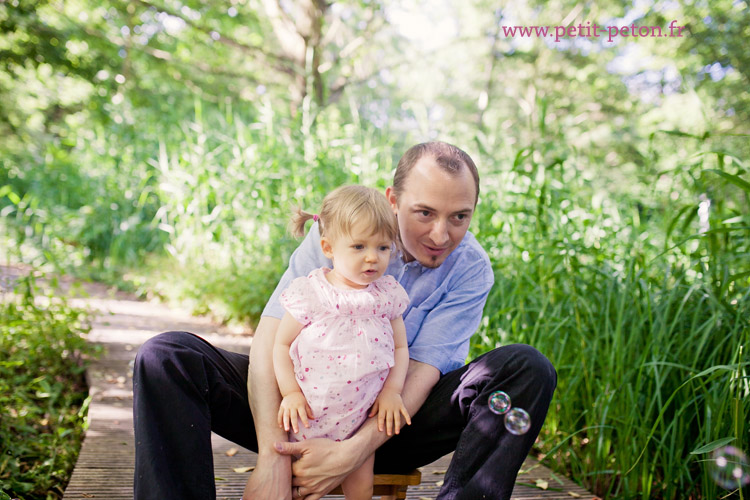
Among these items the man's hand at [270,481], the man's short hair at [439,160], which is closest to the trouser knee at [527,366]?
the man's short hair at [439,160]

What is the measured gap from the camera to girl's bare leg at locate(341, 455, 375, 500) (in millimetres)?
1597

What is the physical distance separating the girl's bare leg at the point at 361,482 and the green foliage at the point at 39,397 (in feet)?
3.42

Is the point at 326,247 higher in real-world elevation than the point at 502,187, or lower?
lower

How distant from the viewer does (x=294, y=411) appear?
1521 millimetres

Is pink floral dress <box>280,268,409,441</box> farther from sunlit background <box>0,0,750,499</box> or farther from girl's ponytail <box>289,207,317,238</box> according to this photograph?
sunlit background <box>0,0,750,499</box>

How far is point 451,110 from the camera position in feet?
83.4

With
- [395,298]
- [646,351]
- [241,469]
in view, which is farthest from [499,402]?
[241,469]

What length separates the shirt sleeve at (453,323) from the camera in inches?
69.4

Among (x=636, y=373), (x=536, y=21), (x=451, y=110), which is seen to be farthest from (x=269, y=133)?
(x=451, y=110)

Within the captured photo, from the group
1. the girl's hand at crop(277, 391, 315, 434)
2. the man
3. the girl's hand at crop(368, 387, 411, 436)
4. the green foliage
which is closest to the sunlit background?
the man

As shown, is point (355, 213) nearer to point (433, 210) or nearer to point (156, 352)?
point (433, 210)

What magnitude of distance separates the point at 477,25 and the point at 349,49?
11.1m

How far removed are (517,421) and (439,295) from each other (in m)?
0.51

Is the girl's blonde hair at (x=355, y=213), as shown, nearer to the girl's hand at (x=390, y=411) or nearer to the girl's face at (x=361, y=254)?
the girl's face at (x=361, y=254)
